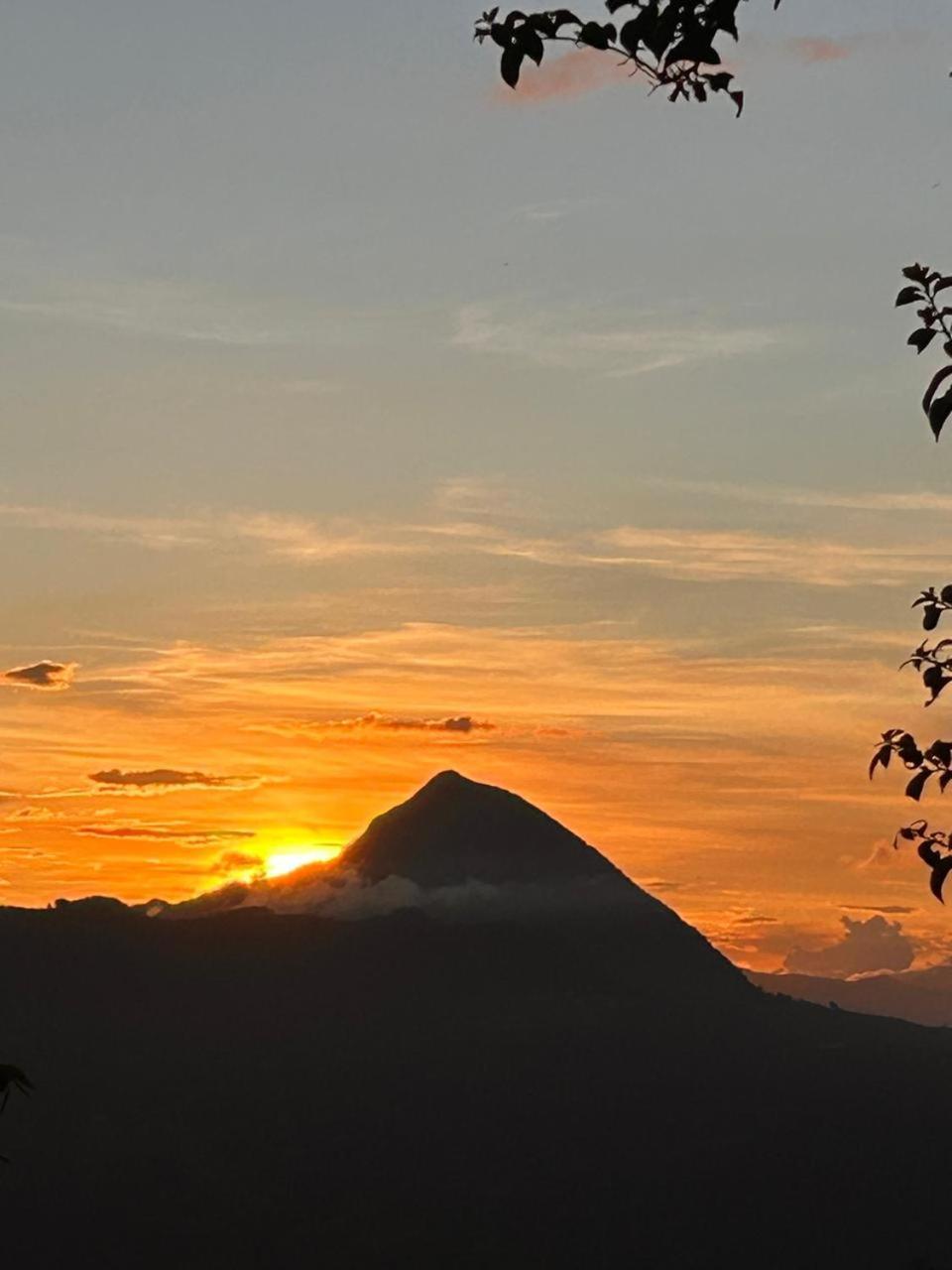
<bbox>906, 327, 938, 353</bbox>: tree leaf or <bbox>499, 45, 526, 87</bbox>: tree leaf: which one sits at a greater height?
<bbox>499, 45, 526, 87</bbox>: tree leaf

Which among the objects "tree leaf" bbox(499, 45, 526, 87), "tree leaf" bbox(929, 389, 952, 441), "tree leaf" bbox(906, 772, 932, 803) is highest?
"tree leaf" bbox(499, 45, 526, 87)

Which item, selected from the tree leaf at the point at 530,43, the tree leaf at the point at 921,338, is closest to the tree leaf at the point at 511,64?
the tree leaf at the point at 530,43

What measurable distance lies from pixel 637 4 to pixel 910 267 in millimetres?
2397

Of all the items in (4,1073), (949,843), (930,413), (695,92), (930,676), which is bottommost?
(4,1073)

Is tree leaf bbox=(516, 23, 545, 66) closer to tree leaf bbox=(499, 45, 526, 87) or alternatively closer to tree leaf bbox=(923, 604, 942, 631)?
tree leaf bbox=(499, 45, 526, 87)

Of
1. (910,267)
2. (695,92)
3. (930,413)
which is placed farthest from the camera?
(695,92)

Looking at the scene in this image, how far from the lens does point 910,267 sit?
42.3ft

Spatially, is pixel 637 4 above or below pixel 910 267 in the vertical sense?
above

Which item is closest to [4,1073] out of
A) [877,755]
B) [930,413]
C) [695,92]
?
[877,755]

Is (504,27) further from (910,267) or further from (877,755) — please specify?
(877,755)

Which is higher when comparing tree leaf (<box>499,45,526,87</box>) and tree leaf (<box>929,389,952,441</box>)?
tree leaf (<box>499,45,526,87</box>)

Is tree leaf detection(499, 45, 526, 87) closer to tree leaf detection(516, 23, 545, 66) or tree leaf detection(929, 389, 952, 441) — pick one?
tree leaf detection(516, 23, 545, 66)

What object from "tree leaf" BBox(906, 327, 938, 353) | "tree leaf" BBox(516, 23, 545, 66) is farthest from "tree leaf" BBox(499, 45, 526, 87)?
"tree leaf" BBox(906, 327, 938, 353)

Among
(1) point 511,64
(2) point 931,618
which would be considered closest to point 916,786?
(2) point 931,618
